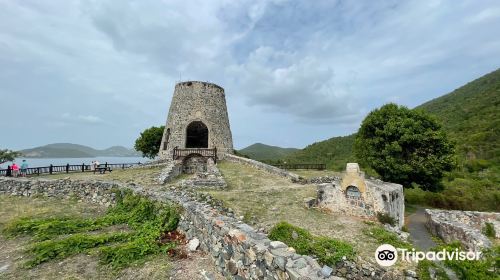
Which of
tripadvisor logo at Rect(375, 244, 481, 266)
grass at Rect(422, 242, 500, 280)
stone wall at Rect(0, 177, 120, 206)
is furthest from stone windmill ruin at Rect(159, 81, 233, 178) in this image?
grass at Rect(422, 242, 500, 280)

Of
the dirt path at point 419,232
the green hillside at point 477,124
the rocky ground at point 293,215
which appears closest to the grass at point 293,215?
the rocky ground at point 293,215

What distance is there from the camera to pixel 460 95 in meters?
58.3

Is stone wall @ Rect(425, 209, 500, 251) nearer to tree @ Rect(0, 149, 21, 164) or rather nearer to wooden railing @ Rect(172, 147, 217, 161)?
wooden railing @ Rect(172, 147, 217, 161)

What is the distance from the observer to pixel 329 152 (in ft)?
180

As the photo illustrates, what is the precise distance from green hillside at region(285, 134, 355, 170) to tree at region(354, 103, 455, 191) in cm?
2363

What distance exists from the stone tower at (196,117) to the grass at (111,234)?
1755cm

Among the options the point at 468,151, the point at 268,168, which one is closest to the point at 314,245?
the point at 268,168

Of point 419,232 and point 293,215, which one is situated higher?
point 293,215

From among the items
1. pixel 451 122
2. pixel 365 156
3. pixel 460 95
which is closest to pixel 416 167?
pixel 365 156

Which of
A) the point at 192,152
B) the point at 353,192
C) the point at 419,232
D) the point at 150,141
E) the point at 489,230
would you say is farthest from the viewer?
the point at 150,141

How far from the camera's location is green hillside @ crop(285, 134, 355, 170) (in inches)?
1972

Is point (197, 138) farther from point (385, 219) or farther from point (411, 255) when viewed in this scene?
point (411, 255)

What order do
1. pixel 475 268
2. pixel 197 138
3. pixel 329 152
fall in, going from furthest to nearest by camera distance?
pixel 329 152, pixel 197 138, pixel 475 268

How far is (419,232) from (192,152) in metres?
18.6
